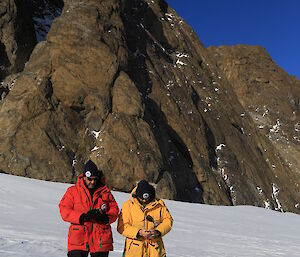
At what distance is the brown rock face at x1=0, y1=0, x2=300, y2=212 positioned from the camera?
1869cm

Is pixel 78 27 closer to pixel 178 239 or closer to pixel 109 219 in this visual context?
pixel 178 239

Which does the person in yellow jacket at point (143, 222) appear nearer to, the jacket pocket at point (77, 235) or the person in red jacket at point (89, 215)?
the person in red jacket at point (89, 215)

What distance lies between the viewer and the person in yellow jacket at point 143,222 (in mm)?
3627

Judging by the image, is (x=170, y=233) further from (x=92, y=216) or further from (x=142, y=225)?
(x=92, y=216)

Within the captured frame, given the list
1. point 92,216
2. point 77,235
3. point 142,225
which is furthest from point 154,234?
point 77,235

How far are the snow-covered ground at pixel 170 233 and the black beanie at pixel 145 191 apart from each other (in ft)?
8.17

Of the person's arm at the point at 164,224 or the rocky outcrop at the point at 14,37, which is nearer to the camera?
the person's arm at the point at 164,224

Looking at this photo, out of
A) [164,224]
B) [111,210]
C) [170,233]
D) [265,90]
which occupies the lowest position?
[170,233]

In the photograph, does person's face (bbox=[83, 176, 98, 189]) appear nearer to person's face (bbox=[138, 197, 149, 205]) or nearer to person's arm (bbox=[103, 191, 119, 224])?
person's arm (bbox=[103, 191, 119, 224])

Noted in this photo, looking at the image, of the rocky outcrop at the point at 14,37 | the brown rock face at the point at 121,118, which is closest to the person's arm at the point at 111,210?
the brown rock face at the point at 121,118

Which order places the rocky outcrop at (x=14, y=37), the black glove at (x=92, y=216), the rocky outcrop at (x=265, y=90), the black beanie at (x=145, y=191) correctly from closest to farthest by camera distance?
the black glove at (x=92, y=216)
the black beanie at (x=145, y=191)
the rocky outcrop at (x=14, y=37)
the rocky outcrop at (x=265, y=90)

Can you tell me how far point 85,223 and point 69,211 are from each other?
208mm

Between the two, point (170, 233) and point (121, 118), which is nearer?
point (170, 233)

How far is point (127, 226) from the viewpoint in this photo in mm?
3645
